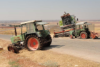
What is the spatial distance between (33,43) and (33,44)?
0.32ft

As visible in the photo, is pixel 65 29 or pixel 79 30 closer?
pixel 79 30

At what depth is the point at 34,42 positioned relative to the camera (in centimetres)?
1118

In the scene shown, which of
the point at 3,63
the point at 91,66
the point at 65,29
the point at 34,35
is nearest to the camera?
the point at 91,66

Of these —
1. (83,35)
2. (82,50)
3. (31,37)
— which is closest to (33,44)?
(31,37)

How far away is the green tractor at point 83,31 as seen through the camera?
17.0 metres

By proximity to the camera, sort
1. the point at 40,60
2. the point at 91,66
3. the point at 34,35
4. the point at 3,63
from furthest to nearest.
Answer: the point at 34,35
the point at 40,60
the point at 3,63
the point at 91,66

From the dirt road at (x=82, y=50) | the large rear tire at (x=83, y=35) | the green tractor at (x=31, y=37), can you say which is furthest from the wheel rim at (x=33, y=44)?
the large rear tire at (x=83, y=35)

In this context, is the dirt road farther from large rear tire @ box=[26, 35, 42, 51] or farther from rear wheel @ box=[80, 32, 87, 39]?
rear wheel @ box=[80, 32, 87, 39]

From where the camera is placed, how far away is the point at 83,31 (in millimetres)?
17359

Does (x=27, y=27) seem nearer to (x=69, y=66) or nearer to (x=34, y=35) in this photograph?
(x=34, y=35)

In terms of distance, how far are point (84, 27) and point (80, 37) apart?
4.89 ft

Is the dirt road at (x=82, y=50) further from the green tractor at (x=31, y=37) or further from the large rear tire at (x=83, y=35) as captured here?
the large rear tire at (x=83, y=35)

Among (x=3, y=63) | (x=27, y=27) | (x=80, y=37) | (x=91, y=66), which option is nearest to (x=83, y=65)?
(x=91, y=66)

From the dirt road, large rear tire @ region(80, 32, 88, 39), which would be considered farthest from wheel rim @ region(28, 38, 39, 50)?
large rear tire @ region(80, 32, 88, 39)
